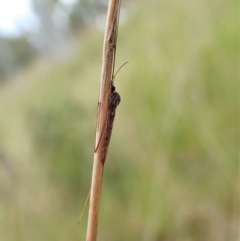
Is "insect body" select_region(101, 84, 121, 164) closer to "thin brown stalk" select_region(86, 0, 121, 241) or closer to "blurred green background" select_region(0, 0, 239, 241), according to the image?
"thin brown stalk" select_region(86, 0, 121, 241)

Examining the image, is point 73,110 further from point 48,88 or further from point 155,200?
point 155,200

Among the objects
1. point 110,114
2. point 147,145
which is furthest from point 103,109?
point 147,145

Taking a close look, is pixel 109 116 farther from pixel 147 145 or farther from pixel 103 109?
pixel 147 145

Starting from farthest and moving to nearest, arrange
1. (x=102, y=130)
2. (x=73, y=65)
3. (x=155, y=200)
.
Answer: (x=73, y=65), (x=155, y=200), (x=102, y=130)

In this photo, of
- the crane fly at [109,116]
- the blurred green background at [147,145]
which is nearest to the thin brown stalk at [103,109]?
the crane fly at [109,116]

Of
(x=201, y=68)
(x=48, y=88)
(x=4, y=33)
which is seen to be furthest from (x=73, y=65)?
(x=201, y=68)

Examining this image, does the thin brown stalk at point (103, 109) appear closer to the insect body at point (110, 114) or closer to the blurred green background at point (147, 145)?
the insect body at point (110, 114)
